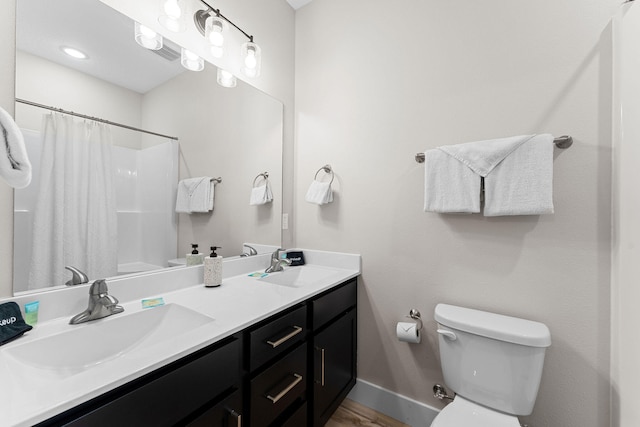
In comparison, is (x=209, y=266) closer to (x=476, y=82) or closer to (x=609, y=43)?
(x=476, y=82)

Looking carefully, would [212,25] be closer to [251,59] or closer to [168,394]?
[251,59]

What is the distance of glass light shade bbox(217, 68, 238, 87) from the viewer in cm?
149

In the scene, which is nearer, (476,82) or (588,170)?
(588,170)

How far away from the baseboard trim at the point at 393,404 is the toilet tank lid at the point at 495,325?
0.61 m

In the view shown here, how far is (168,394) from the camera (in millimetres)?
674

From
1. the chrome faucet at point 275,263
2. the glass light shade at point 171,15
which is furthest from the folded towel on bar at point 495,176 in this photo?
the glass light shade at point 171,15

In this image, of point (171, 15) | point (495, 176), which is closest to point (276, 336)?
point (495, 176)

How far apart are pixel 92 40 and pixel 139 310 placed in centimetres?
107

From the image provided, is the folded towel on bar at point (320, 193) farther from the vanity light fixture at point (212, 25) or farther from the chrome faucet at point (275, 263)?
the vanity light fixture at point (212, 25)

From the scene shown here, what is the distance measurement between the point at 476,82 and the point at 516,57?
0.59 ft

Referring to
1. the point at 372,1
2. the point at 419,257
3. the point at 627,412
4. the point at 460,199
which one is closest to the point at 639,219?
the point at 460,199

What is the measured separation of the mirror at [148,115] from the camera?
2.98 feet

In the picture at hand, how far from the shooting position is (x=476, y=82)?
1353 millimetres

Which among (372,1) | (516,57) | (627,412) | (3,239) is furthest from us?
(372,1)
